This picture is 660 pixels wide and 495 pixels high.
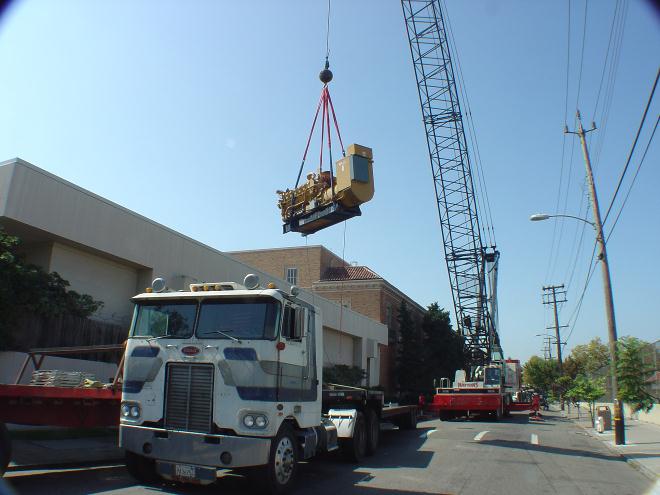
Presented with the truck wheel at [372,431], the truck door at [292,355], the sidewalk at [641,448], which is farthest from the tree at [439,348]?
the truck door at [292,355]

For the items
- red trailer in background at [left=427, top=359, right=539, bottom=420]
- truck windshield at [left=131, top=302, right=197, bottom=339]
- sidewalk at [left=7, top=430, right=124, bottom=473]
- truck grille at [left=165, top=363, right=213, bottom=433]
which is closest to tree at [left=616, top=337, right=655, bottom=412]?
red trailer in background at [left=427, top=359, right=539, bottom=420]

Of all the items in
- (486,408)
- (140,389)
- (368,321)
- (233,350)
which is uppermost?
(368,321)

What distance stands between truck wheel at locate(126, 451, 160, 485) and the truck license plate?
3.61ft

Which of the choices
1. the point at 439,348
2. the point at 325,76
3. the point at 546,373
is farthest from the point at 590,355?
the point at 325,76

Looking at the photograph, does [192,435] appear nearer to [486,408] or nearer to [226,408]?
[226,408]

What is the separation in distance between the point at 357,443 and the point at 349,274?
37.5m

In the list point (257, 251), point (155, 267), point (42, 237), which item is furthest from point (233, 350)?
point (257, 251)

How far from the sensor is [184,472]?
292 inches

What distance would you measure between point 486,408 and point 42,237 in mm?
20366

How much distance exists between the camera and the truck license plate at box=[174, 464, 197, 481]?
7.36m

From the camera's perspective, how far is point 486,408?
25594 mm

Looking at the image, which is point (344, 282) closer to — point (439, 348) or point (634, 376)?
point (439, 348)

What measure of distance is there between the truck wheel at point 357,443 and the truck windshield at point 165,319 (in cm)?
472

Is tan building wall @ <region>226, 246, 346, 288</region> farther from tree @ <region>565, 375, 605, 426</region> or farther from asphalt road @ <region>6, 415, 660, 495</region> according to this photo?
asphalt road @ <region>6, 415, 660, 495</region>
